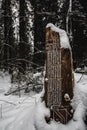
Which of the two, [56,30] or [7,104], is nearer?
[56,30]

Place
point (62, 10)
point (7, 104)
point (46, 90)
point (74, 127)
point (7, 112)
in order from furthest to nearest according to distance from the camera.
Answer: point (62, 10) < point (7, 104) < point (7, 112) < point (46, 90) < point (74, 127)

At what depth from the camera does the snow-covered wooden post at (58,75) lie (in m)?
6.43

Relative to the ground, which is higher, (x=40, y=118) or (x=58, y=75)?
(x=58, y=75)

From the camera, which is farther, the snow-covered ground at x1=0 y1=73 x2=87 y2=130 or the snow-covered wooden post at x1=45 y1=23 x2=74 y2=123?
the snow-covered wooden post at x1=45 y1=23 x2=74 y2=123

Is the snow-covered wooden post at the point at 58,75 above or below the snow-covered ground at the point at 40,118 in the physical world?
above

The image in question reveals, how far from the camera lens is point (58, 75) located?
645 centimetres

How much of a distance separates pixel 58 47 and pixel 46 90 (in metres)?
0.89

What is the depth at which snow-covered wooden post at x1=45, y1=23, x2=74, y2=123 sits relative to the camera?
6430 millimetres

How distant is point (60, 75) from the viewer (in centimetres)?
644

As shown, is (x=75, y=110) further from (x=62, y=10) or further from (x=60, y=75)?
(x=62, y=10)

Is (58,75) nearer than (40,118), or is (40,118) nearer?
(40,118)

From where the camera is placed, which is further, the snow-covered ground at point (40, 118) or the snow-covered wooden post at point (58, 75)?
the snow-covered wooden post at point (58, 75)

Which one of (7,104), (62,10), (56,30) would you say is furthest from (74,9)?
(56,30)

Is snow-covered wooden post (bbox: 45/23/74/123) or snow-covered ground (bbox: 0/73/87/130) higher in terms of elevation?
snow-covered wooden post (bbox: 45/23/74/123)
